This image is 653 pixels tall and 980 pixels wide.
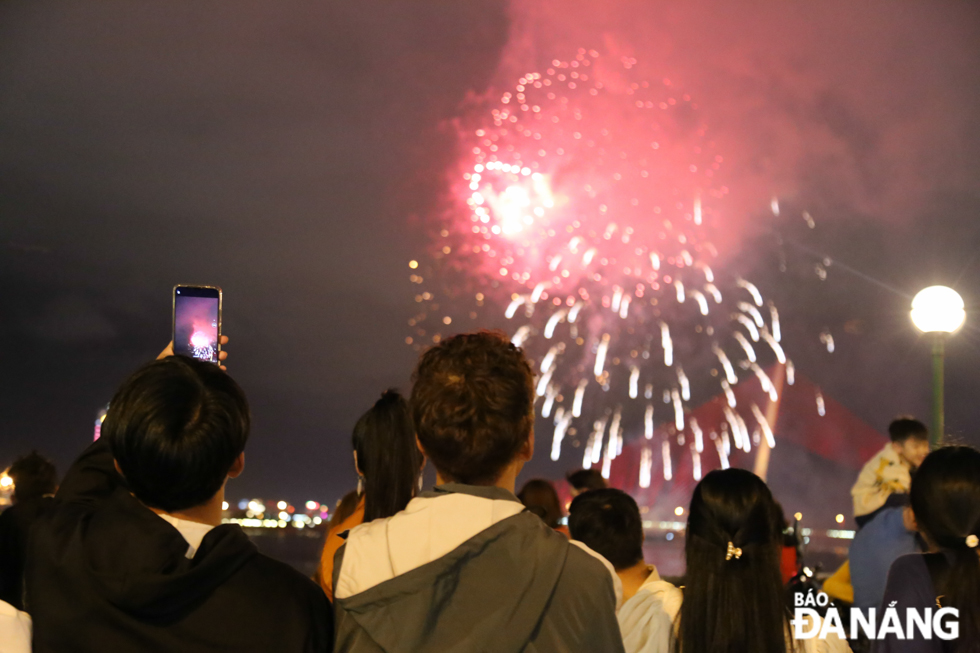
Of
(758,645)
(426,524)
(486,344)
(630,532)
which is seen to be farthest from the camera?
(630,532)

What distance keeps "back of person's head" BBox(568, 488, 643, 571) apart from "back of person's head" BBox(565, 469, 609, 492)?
137 inches

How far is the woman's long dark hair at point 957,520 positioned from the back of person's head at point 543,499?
3.91 m

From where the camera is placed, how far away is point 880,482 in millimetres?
6730

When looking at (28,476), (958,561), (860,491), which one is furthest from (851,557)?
(28,476)

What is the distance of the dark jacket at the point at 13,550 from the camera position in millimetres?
4021

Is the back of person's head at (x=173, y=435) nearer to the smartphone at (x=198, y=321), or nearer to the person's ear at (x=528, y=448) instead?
the person's ear at (x=528, y=448)

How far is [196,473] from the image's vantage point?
2.27 m

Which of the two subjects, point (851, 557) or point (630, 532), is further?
point (851, 557)

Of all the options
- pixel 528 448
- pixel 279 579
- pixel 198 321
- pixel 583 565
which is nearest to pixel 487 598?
pixel 583 565

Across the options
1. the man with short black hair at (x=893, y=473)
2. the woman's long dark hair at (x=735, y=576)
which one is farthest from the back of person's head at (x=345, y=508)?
the man with short black hair at (x=893, y=473)

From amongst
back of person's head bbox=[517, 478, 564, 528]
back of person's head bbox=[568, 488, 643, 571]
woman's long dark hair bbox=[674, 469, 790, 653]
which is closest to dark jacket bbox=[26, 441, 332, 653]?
woman's long dark hair bbox=[674, 469, 790, 653]

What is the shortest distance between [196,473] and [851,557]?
221 inches

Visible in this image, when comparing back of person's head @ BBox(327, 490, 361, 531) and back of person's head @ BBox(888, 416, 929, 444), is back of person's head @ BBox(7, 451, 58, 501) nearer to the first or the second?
back of person's head @ BBox(327, 490, 361, 531)

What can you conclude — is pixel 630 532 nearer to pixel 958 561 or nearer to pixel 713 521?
pixel 713 521
